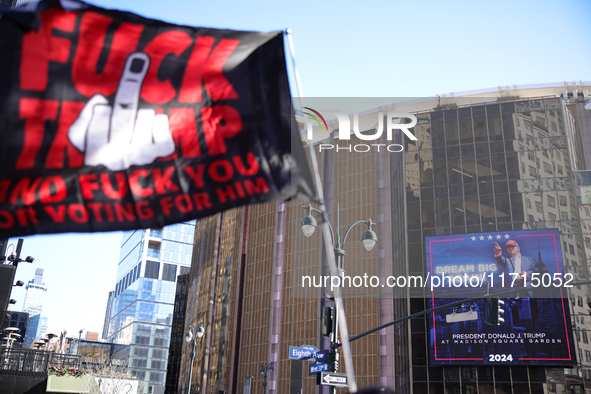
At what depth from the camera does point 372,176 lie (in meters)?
66.0

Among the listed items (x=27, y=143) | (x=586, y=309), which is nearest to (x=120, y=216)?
(x=27, y=143)

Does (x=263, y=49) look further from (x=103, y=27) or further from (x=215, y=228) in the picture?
(x=215, y=228)

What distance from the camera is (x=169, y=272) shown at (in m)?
133

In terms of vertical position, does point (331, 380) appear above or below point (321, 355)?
below

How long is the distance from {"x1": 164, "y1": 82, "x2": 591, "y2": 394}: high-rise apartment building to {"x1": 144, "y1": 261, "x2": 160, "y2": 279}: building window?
54419mm

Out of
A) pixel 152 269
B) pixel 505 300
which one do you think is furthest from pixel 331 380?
pixel 152 269

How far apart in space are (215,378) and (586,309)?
167 ft

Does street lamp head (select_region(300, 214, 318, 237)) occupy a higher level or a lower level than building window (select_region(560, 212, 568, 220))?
lower

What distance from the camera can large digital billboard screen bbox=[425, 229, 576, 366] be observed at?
46.4m

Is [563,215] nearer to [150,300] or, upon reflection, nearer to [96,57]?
[96,57]

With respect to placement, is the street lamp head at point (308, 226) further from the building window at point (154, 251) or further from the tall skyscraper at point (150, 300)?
the building window at point (154, 251)

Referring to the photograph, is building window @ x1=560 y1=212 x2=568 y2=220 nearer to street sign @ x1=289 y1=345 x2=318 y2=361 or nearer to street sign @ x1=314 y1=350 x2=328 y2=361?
street sign @ x1=314 y1=350 x2=328 y2=361

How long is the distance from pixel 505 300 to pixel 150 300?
95.3 metres

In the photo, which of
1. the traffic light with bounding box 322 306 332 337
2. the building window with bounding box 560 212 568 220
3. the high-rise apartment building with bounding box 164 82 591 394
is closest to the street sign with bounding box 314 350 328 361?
the traffic light with bounding box 322 306 332 337
